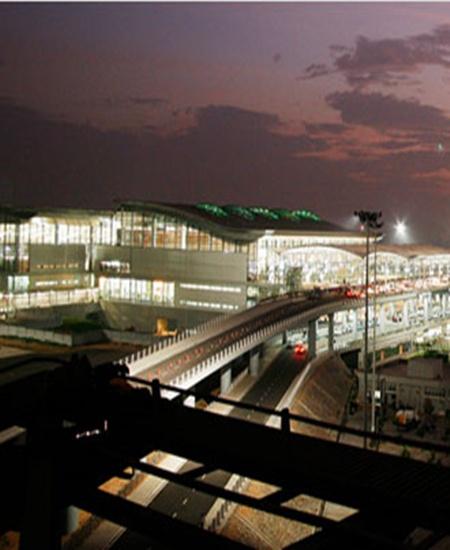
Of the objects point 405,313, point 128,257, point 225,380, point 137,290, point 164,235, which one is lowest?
point 225,380

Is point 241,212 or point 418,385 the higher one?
point 241,212

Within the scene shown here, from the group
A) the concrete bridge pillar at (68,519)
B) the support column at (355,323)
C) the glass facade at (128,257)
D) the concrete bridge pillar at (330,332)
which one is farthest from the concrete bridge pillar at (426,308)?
the concrete bridge pillar at (68,519)

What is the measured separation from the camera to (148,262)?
183ft

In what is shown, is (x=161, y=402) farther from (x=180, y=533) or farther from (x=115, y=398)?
(x=180, y=533)

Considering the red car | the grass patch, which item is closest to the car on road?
the red car

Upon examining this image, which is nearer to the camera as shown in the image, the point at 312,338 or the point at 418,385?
the point at 418,385

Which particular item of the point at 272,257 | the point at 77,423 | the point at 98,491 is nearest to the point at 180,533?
the point at 98,491

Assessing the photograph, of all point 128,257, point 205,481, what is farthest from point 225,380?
point 128,257

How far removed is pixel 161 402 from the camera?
6.06 meters

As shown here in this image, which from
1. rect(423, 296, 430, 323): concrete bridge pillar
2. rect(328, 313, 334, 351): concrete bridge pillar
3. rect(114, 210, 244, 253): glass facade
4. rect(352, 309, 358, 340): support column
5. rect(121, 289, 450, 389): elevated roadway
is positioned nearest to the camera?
rect(121, 289, 450, 389): elevated roadway

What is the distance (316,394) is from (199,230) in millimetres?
22273

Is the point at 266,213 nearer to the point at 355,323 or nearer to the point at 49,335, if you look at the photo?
the point at 355,323

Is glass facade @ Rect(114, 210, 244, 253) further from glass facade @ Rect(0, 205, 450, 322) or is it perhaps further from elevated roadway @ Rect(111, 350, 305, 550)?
elevated roadway @ Rect(111, 350, 305, 550)

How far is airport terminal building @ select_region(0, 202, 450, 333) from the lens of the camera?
5034 cm
